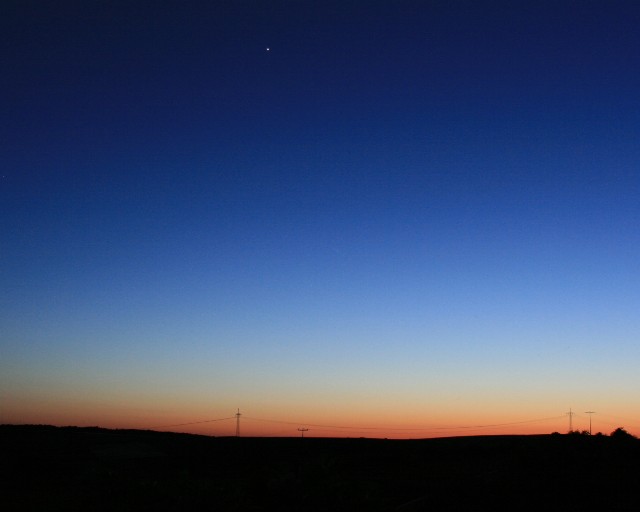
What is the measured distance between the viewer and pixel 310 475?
11.7 metres

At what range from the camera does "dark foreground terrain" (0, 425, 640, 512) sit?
11578mm

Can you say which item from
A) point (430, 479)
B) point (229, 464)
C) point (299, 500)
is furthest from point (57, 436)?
point (299, 500)

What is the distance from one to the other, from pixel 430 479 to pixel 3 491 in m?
21.5

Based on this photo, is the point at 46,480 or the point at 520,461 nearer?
the point at 520,461

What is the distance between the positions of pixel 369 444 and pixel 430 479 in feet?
102

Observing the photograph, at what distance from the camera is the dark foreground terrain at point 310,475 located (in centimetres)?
1158

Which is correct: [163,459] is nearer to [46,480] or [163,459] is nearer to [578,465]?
[46,480]

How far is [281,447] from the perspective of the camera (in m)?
60.0

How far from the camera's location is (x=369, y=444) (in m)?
64.0

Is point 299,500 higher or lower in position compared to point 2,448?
higher

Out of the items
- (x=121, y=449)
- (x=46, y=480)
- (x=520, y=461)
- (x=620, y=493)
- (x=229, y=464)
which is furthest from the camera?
(x=121, y=449)

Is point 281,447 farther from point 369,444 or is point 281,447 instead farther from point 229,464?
point 229,464

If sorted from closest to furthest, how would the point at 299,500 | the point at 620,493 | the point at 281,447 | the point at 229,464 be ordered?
1. the point at 299,500
2. the point at 620,493
3. the point at 229,464
4. the point at 281,447

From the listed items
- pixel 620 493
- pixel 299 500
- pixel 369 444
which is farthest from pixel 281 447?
pixel 299 500
